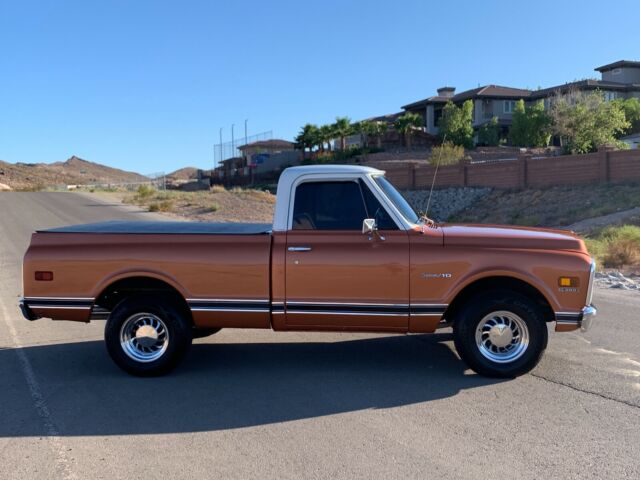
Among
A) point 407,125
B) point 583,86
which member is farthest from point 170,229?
point 583,86

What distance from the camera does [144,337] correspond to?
6527 mm

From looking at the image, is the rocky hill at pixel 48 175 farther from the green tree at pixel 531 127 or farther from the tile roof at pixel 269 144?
the green tree at pixel 531 127

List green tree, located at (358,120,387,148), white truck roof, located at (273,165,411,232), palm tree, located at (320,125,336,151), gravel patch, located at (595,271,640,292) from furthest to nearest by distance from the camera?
palm tree, located at (320,125,336,151)
green tree, located at (358,120,387,148)
gravel patch, located at (595,271,640,292)
white truck roof, located at (273,165,411,232)

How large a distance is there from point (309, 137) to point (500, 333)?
236 feet

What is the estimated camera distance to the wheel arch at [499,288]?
623 cm

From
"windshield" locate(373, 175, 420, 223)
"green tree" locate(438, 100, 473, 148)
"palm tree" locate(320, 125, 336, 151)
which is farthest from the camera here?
"palm tree" locate(320, 125, 336, 151)

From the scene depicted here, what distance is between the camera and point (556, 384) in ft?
20.0

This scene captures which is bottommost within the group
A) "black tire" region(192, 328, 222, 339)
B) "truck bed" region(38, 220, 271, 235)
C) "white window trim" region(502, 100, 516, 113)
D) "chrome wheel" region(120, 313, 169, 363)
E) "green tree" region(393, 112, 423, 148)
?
"black tire" region(192, 328, 222, 339)

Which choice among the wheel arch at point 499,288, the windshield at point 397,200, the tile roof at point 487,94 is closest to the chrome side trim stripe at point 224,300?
the windshield at point 397,200

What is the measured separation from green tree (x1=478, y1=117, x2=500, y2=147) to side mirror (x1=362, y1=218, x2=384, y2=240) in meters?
61.5

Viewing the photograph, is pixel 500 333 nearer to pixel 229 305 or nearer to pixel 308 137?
pixel 229 305

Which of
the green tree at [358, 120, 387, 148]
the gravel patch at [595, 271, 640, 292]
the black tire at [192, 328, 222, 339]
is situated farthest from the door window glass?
the green tree at [358, 120, 387, 148]

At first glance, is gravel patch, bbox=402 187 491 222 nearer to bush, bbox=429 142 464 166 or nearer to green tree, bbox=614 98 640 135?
bush, bbox=429 142 464 166

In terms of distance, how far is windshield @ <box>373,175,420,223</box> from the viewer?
647 cm
